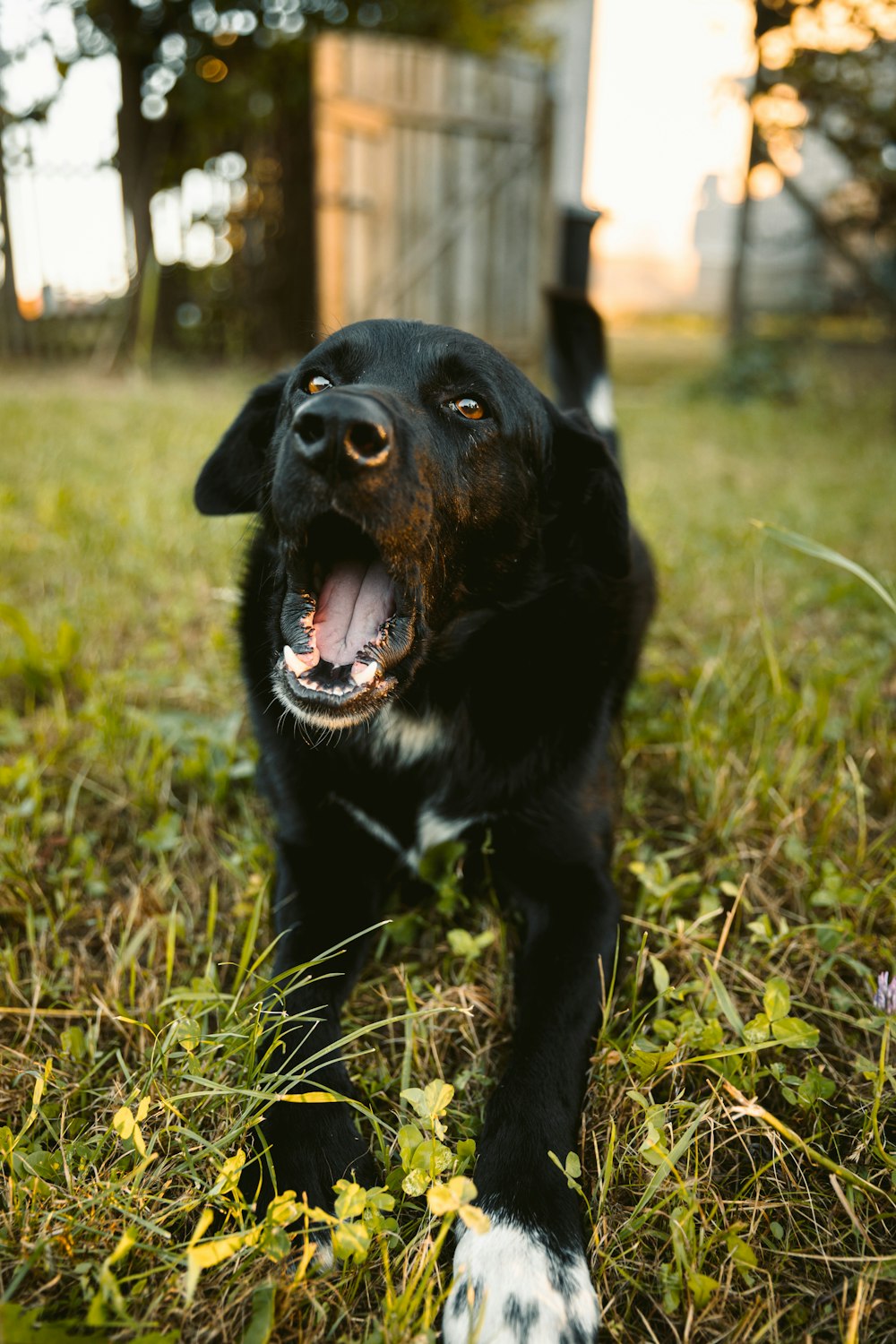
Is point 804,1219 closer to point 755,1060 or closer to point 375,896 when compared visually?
point 755,1060

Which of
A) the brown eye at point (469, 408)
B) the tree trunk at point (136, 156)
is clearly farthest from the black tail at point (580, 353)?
the tree trunk at point (136, 156)

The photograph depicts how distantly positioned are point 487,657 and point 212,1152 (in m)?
1.01

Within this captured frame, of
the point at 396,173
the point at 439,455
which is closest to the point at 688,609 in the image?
the point at 439,455

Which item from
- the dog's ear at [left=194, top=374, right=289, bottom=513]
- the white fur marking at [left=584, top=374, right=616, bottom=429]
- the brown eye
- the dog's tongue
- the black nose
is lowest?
the white fur marking at [left=584, top=374, right=616, bottom=429]

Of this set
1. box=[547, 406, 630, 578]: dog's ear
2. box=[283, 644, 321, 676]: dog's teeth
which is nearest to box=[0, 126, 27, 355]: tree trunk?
box=[547, 406, 630, 578]: dog's ear

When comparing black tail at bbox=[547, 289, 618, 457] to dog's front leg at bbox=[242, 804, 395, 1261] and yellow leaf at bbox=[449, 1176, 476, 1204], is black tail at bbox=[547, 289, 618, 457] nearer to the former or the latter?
dog's front leg at bbox=[242, 804, 395, 1261]

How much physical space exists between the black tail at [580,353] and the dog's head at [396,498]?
58.5 inches

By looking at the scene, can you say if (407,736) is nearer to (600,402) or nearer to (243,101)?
(600,402)

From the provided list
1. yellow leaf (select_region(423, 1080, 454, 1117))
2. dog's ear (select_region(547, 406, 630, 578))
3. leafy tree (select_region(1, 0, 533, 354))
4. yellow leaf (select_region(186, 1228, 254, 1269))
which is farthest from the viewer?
leafy tree (select_region(1, 0, 533, 354))

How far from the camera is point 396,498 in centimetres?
140

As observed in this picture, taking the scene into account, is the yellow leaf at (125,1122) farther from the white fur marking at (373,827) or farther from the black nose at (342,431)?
the black nose at (342,431)

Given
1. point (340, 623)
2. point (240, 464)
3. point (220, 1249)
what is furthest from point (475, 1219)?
point (240, 464)

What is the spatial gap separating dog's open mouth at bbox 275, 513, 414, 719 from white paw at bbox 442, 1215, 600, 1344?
77 centimetres

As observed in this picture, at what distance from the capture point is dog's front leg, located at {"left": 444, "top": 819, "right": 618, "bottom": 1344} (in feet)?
3.37
